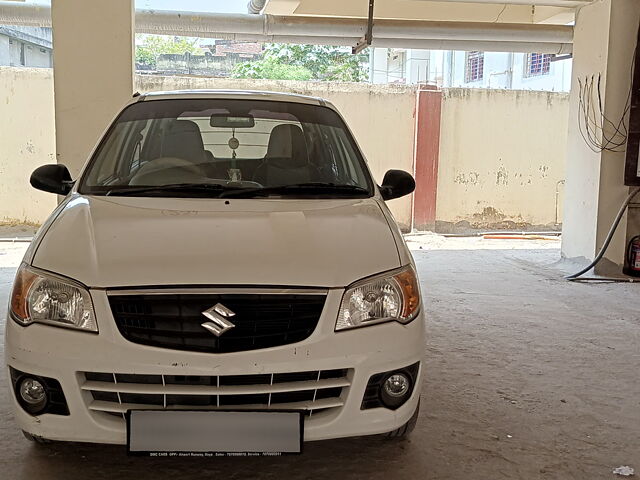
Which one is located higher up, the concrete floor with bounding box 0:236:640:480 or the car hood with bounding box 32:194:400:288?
the car hood with bounding box 32:194:400:288

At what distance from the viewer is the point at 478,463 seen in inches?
104

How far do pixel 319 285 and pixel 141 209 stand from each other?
893 mm

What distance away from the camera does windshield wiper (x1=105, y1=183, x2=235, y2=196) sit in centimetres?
288

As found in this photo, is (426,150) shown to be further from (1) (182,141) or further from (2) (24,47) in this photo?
(2) (24,47)

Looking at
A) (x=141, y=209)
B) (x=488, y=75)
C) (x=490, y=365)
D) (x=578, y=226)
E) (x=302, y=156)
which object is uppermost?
(x=488, y=75)

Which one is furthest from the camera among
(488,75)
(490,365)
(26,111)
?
(488,75)

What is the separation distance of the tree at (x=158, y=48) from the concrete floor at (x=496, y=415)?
72.4ft

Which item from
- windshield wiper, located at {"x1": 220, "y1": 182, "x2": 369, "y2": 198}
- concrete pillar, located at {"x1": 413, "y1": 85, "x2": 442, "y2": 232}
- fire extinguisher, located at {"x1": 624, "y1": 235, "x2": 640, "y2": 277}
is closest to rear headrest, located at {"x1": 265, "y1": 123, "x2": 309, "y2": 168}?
windshield wiper, located at {"x1": 220, "y1": 182, "x2": 369, "y2": 198}

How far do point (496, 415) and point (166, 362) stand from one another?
66.8 inches

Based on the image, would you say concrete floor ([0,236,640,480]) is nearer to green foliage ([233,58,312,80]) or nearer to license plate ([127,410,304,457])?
license plate ([127,410,304,457])

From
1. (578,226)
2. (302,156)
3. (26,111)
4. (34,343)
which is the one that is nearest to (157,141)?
(302,156)

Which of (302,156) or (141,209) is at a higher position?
(302,156)

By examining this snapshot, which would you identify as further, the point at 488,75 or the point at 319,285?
the point at 488,75

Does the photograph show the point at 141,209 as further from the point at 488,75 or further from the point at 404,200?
the point at 488,75
